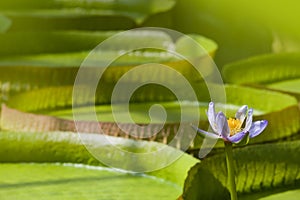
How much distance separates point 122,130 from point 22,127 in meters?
0.24

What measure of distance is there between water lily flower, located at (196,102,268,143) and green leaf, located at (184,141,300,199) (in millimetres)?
303

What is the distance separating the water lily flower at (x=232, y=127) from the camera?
0.81 m

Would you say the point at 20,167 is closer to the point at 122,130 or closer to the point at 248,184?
the point at 122,130

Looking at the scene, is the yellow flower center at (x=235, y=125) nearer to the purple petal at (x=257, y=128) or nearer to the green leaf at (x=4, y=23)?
the purple petal at (x=257, y=128)

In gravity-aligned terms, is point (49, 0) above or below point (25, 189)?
above

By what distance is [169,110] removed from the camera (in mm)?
1817

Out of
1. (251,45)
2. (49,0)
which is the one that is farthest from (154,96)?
(49,0)

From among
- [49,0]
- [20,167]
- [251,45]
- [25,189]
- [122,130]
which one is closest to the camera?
[25,189]

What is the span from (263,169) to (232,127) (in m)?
0.41

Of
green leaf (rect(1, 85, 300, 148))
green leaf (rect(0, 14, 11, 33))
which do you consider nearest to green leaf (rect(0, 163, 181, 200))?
green leaf (rect(1, 85, 300, 148))

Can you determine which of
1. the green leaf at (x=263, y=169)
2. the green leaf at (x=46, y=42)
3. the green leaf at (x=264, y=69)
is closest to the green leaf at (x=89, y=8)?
the green leaf at (x=46, y=42)

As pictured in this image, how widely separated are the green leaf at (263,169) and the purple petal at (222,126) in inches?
13.7

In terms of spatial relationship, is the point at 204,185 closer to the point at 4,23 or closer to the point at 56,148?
the point at 56,148

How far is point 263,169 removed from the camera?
1.23 meters
